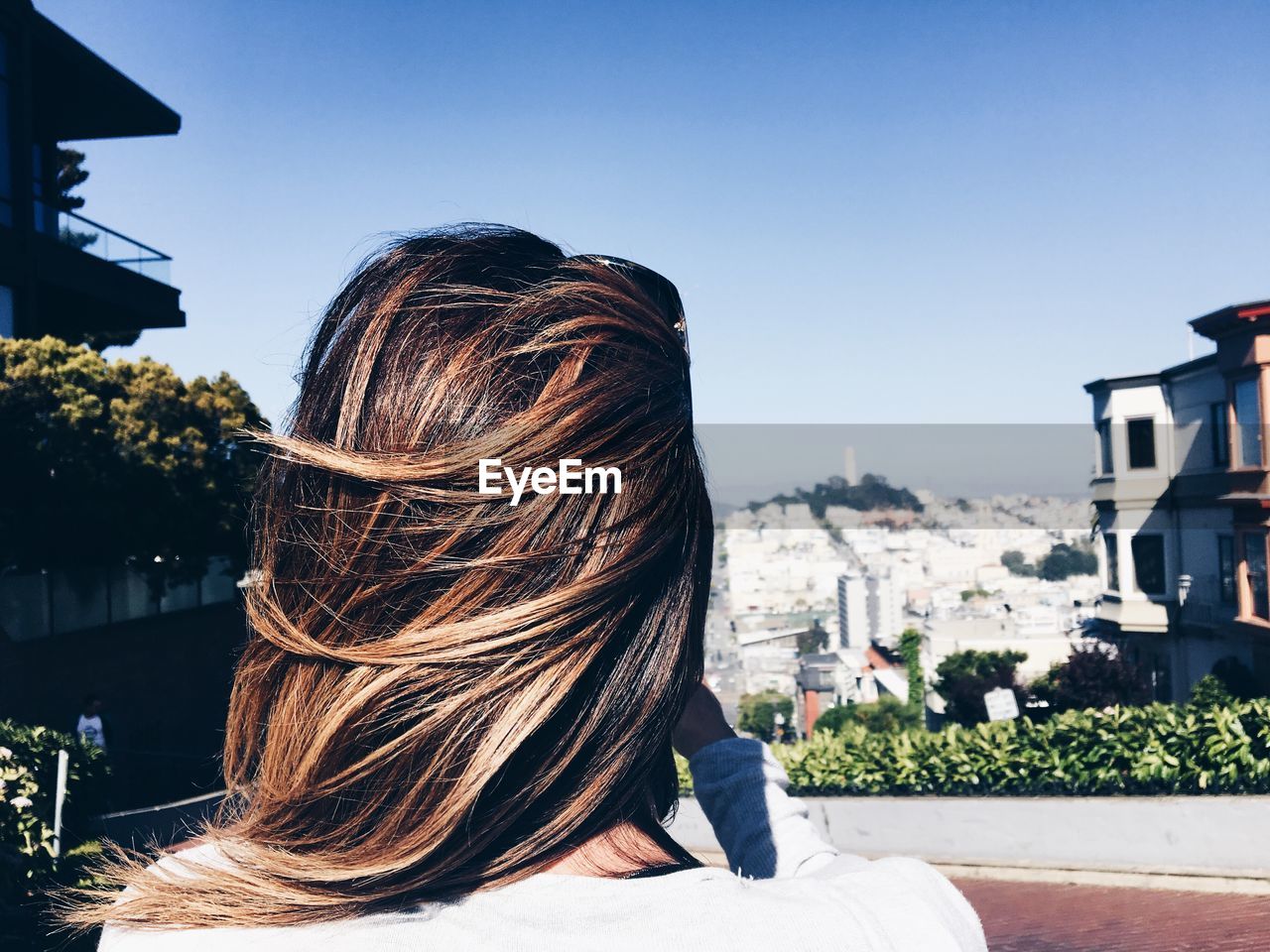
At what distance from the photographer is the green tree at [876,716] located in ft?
64.0

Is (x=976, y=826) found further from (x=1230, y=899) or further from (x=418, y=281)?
(x=418, y=281)

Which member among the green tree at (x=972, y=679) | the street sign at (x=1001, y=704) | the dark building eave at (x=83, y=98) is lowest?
the green tree at (x=972, y=679)

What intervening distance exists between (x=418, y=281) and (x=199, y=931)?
0.49 meters

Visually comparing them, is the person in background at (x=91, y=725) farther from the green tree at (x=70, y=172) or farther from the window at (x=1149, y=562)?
the window at (x=1149, y=562)

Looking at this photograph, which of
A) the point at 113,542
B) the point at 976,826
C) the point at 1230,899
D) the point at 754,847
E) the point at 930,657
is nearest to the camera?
the point at 754,847

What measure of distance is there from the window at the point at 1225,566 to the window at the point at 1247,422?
1.83 meters

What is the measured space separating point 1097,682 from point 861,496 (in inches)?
466

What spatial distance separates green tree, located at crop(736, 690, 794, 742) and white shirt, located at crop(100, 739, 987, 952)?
2436cm

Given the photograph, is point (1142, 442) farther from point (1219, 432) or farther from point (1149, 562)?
point (1149, 562)

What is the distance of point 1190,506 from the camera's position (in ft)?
60.8

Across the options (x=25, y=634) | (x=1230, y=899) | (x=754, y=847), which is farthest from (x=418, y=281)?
(x=25, y=634)

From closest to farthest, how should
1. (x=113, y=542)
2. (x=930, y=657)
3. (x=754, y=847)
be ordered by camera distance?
(x=754, y=847)
(x=113, y=542)
(x=930, y=657)

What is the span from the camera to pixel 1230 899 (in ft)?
24.1

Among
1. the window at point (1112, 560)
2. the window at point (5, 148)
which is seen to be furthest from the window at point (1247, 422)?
the window at point (5, 148)
